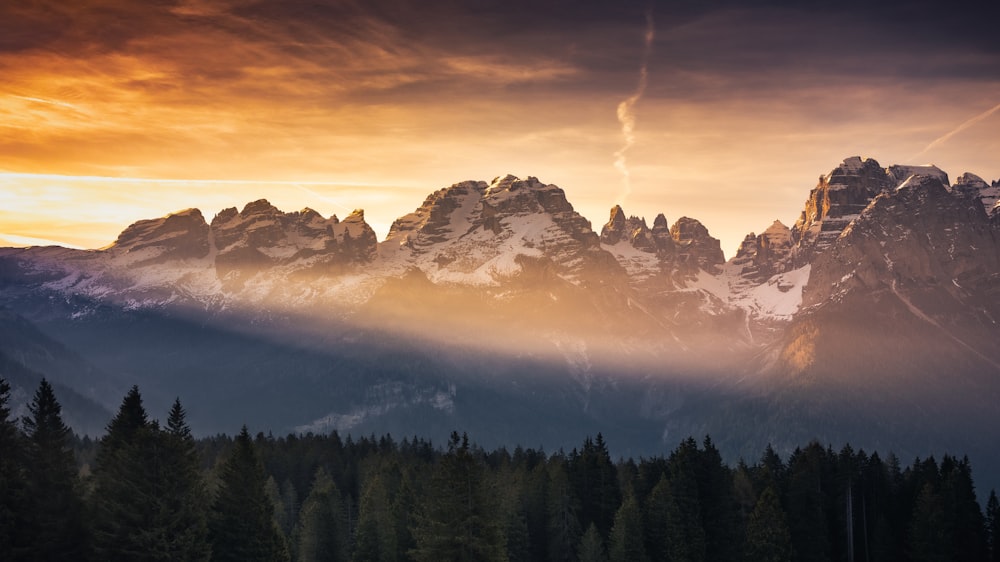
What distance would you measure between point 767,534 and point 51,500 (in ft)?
219

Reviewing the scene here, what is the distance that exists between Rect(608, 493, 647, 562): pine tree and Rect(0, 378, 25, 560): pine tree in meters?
57.2

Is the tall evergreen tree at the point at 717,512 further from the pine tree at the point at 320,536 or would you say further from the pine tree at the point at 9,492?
Answer: the pine tree at the point at 9,492

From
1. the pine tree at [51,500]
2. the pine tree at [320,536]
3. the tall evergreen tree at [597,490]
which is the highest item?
the pine tree at [51,500]

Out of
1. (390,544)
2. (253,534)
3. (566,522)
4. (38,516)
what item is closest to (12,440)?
(38,516)

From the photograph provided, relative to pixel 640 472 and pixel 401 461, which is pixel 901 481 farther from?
pixel 401 461

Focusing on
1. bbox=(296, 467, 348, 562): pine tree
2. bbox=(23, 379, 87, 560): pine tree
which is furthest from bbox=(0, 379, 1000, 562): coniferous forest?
bbox=(296, 467, 348, 562): pine tree

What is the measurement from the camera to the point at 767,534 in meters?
111

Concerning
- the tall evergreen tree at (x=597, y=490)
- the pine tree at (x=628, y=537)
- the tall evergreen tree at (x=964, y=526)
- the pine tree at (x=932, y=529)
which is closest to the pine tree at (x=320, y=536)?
the tall evergreen tree at (x=597, y=490)

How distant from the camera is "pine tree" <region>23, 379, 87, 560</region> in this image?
6875cm

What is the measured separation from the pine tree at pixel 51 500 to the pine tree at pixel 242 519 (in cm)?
809

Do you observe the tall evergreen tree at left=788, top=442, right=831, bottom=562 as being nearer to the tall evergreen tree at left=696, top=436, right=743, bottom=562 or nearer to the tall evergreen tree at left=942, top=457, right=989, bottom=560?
the tall evergreen tree at left=696, top=436, right=743, bottom=562

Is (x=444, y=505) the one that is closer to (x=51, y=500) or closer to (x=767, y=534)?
(x=51, y=500)

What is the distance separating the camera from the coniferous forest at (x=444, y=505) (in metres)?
68.8

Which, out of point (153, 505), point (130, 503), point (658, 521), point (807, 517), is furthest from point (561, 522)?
point (130, 503)
